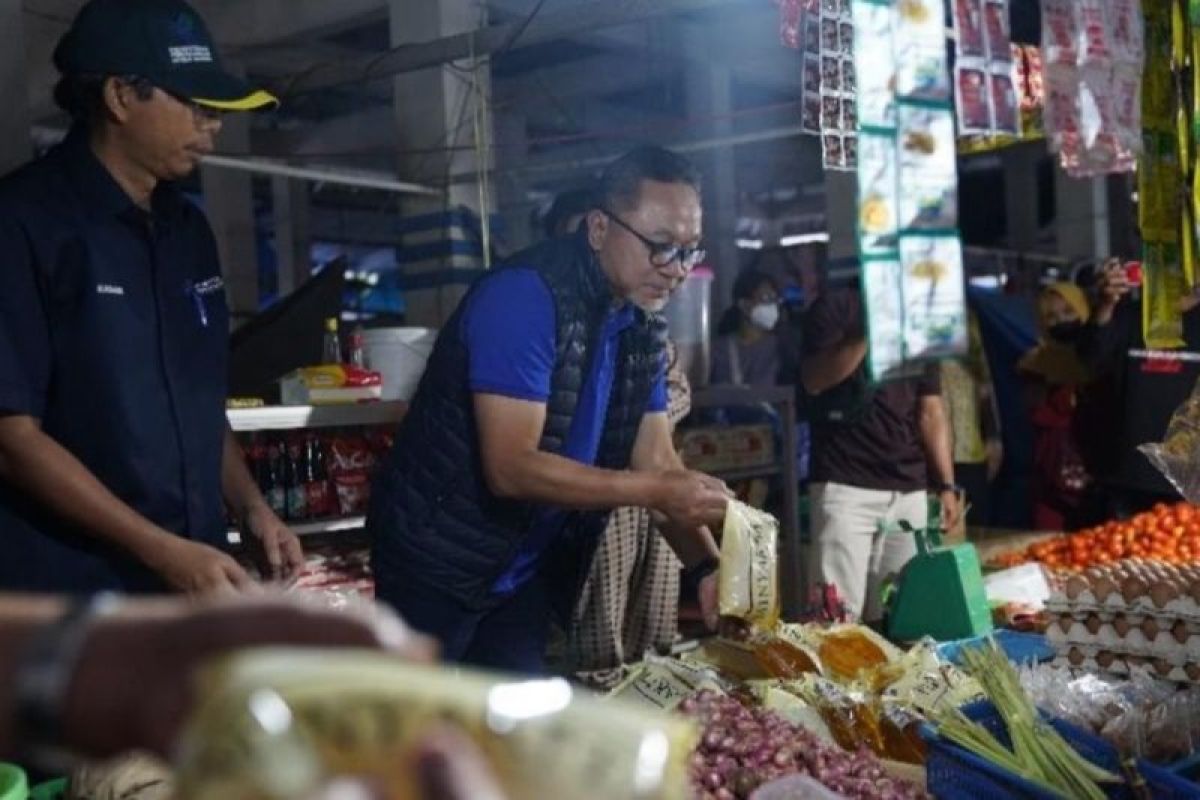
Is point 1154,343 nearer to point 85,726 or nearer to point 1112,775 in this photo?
point 1112,775

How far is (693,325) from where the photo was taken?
6.43 metres

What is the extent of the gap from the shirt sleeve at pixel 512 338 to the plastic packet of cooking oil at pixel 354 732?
211 centimetres

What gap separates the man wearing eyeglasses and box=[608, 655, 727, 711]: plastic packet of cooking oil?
35cm

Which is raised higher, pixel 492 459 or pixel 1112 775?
pixel 492 459

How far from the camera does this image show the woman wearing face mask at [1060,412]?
750cm

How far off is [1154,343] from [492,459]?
2885mm

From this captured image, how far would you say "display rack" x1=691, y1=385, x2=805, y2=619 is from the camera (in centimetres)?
556

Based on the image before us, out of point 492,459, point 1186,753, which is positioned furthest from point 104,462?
point 1186,753

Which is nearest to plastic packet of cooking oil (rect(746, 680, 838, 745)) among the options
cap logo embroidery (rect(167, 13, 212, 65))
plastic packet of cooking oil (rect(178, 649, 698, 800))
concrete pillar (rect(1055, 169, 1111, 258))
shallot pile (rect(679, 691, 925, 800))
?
shallot pile (rect(679, 691, 925, 800))

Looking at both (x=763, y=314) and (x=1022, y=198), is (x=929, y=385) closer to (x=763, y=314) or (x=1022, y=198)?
(x=763, y=314)

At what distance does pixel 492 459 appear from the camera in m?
2.92

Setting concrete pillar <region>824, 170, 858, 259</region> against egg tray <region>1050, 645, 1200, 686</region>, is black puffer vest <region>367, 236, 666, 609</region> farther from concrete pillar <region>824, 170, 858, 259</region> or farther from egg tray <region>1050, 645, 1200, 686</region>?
concrete pillar <region>824, 170, 858, 259</region>

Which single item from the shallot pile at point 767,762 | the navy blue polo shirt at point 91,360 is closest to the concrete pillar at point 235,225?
the navy blue polo shirt at point 91,360

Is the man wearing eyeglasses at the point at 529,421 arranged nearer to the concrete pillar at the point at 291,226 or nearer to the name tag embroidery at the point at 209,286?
the name tag embroidery at the point at 209,286
